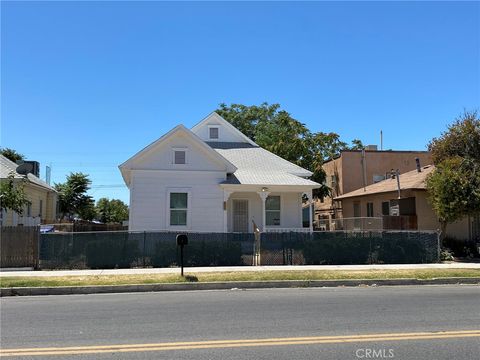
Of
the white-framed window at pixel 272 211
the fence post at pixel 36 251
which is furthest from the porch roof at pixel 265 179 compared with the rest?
the fence post at pixel 36 251

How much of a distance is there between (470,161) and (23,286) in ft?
61.2

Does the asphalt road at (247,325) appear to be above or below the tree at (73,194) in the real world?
below

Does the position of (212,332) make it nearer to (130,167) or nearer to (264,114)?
(130,167)

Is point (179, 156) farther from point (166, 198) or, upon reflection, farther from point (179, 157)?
point (166, 198)

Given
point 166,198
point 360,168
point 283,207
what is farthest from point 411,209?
point 360,168

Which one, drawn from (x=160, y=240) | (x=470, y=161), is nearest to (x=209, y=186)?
(x=160, y=240)

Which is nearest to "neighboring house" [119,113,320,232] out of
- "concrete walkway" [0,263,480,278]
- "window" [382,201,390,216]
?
"concrete walkway" [0,263,480,278]

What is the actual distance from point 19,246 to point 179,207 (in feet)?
25.4

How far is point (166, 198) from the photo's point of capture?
76.4 ft

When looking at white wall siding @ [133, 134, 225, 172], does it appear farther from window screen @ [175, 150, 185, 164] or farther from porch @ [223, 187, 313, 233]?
porch @ [223, 187, 313, 233]

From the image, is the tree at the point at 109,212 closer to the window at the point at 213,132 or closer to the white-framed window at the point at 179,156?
the window at the point at 213,132

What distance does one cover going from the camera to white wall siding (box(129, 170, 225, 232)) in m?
23.0

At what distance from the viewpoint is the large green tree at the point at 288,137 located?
38500 mm

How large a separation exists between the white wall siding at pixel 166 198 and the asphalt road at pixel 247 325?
1041 centimetres
